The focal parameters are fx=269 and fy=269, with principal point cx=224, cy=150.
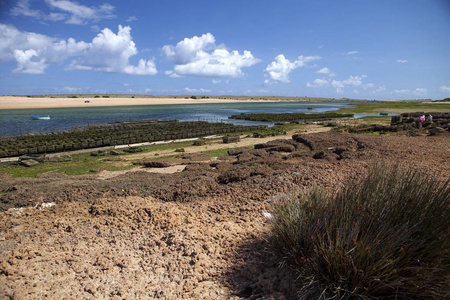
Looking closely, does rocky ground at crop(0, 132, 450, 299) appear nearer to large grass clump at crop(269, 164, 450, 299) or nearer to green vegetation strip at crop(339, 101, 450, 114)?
large grass clump at crop(269, 164, 450, 299)

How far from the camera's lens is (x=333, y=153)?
36.1 ft

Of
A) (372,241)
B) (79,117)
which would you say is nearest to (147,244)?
(372,241)

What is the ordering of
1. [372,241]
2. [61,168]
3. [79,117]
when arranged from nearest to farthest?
[372,241]
[61,168]
[79,117]

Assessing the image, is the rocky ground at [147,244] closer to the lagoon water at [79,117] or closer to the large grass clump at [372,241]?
the large grass clump at [372,241]

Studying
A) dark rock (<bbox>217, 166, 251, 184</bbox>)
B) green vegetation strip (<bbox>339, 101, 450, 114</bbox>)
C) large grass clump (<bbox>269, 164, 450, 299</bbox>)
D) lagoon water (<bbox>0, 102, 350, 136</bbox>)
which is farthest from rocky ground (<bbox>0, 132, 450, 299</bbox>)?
green vegetation strip (<bbox>339, 101, 450, 114</bbox>)

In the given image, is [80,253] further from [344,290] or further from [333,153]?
[333,153]

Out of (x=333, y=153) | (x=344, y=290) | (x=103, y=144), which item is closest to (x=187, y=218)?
(x=344, y=290)

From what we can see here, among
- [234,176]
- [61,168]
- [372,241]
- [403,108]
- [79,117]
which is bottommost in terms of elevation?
[61,168]

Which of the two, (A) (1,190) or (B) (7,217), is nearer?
(B) (7,217)

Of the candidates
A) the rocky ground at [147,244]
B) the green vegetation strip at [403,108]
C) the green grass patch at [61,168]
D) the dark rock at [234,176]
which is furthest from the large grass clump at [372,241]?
the green vegetation strip at [403,108]

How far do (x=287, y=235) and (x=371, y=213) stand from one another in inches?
42.1

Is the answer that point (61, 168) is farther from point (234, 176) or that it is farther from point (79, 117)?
point (79, 117)

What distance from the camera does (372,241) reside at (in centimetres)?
294

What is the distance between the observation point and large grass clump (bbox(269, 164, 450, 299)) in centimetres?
269
